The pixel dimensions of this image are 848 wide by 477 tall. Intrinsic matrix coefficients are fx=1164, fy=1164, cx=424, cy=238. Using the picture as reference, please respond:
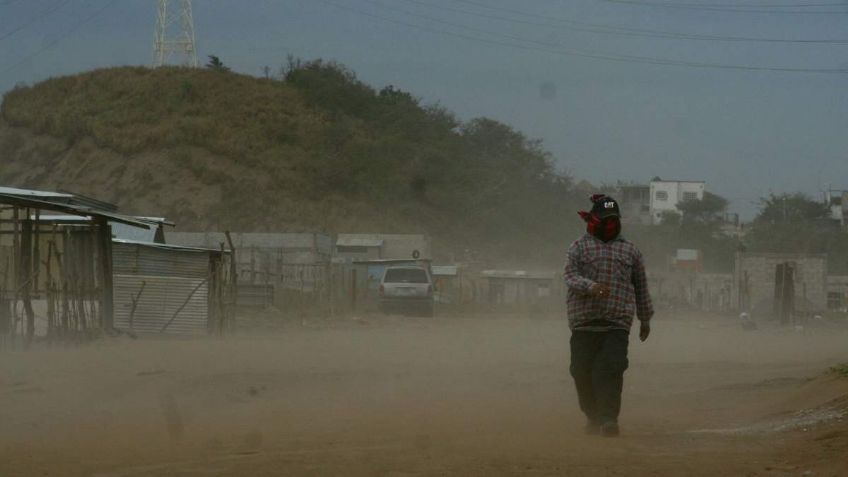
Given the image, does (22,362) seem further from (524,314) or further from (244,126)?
(244,126)

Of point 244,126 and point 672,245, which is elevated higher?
point 244,126

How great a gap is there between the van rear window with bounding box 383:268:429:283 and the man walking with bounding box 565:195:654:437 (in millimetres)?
24928

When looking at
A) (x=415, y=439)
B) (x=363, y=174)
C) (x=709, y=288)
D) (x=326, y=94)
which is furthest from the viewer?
(x=326, y=94)

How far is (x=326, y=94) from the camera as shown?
259ft

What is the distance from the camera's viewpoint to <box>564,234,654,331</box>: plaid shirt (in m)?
9.43

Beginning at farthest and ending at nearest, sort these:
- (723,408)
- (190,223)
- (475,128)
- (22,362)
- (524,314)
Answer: (475,128) → (190,223) → (524,314) → (22,362) → (723,408)

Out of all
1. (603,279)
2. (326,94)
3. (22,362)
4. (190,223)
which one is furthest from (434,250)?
(603,279)

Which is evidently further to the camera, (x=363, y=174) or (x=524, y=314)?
(x=363, y=174)

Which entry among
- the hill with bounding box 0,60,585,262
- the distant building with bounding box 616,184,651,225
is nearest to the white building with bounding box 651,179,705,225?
the distant building with bounding box 616,184,651,225

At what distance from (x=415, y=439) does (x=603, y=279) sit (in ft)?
6.60

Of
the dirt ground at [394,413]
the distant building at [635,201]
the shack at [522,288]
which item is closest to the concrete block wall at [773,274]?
the shack at [522,288]

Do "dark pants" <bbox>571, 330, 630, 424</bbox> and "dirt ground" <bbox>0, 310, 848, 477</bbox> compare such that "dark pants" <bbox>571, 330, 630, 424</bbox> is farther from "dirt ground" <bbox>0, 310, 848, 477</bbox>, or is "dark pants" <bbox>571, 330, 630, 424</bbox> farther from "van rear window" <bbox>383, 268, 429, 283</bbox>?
"van rear window" <bbox>383, 268, 429, 283</bbox>

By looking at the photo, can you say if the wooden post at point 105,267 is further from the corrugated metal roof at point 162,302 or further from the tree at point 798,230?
the tree at point 798,230

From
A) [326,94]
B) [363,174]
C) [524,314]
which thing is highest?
[326,94]
